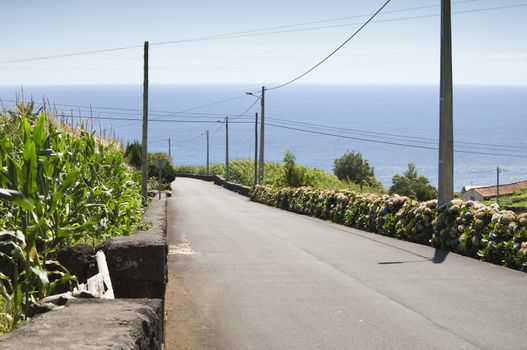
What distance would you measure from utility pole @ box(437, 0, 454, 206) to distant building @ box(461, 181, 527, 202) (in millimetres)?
107028

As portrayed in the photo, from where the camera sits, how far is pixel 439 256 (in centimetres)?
1466

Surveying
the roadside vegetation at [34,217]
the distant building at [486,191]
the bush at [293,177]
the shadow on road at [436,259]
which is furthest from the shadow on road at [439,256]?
the distant building at [486,191]

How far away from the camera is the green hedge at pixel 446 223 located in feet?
43.2

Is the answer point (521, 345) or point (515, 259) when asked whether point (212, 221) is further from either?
point (521, 345)

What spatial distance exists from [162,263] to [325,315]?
2.92m

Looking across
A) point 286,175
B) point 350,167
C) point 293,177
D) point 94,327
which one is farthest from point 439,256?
point 350,167

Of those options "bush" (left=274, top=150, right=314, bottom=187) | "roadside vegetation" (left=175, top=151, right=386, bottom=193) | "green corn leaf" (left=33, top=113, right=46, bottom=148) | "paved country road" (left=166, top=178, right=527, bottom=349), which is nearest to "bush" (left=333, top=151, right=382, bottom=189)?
"roadside vegetation" (left=175, top=151, right=386, bottom=193)

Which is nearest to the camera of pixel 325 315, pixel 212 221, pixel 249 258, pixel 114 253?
pixel 114 253

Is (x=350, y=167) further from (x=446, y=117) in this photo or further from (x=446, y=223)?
(x=446, y=223)

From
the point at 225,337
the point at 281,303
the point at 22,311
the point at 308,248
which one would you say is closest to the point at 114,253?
the point at 22,311

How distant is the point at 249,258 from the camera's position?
46.8 ft

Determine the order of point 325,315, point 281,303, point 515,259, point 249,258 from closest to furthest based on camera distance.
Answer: point 325,315, point 281,303, point 515,259, point 249,258

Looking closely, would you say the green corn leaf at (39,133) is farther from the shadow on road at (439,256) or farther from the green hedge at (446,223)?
the shadow on road at (439,256)

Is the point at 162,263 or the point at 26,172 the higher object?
the point at 26,172
